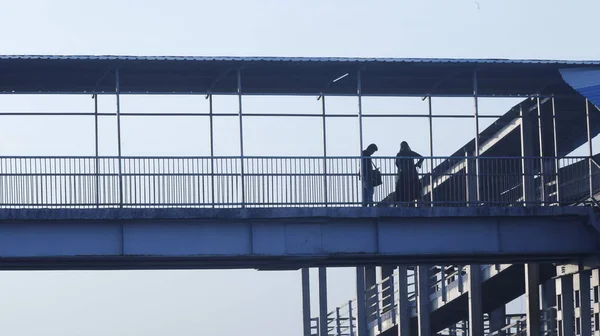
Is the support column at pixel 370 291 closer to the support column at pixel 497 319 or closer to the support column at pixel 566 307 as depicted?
the support column at pixel 497 319

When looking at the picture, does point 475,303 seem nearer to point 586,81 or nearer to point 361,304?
point 586,81

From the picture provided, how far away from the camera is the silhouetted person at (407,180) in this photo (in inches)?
1507

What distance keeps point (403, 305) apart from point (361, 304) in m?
4.53

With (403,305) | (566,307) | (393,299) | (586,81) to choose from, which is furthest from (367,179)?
(393,299)

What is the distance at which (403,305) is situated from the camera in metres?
52.8

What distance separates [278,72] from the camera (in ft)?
131

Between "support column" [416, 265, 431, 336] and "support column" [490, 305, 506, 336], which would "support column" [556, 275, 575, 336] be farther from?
"support column" [490, 305, 506, 336]

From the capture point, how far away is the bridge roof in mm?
37938

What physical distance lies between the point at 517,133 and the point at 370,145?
29.6ft

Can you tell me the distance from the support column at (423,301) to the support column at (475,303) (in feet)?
12.0

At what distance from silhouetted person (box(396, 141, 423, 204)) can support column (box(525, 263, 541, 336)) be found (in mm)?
7413

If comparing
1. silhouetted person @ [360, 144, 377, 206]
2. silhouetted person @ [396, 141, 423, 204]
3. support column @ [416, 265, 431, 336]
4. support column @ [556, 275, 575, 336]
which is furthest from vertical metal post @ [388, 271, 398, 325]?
silhouetted person @ [360, 144, 377, 206]

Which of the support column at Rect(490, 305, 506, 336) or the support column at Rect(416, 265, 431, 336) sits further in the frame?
the support column at Rect(490, 305, 506, 336)

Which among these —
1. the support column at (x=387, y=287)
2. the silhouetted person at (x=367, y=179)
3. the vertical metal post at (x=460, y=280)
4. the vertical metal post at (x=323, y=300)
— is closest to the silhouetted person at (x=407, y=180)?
the silhouetted person at (x=367, y=179)
